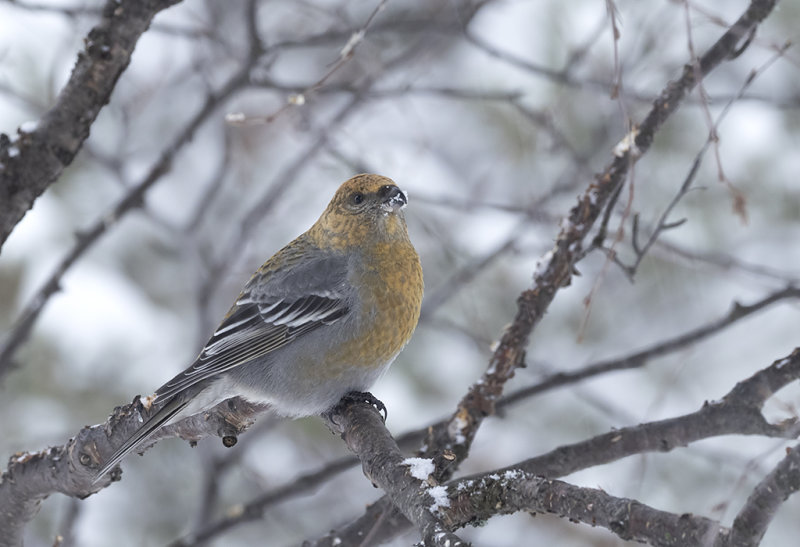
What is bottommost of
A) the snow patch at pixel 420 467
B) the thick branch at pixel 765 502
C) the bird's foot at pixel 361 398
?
the thick branch at pixel 765 502

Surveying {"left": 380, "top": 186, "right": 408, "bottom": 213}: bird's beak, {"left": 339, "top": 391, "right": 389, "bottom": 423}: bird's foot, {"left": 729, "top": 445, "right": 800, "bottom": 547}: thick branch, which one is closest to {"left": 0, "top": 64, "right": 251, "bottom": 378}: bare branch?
{"left": 380, "top": 186, "right": 408, "bottom": 213}: bird's beak

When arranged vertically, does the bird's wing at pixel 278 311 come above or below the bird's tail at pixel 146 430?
above

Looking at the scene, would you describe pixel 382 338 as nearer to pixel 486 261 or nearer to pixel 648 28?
pixel 486 261

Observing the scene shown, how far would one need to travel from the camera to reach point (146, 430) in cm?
279

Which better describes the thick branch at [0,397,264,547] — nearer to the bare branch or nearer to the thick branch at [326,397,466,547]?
the thick branch at [326,397,466,547]

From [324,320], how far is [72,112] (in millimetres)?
1286

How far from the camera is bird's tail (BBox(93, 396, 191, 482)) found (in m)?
2.71

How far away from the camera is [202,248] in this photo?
691 centimetres

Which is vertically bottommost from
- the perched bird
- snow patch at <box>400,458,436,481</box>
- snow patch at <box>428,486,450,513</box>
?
snow patch at <box>428,486,450,513</box>

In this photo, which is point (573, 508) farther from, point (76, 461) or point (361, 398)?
point (76, 461)

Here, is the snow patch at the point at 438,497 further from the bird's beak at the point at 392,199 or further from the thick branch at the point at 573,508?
the bird's beak at the point at 392,199

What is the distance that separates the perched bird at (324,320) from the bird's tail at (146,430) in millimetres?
24

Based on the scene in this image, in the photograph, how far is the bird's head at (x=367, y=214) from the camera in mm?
3799

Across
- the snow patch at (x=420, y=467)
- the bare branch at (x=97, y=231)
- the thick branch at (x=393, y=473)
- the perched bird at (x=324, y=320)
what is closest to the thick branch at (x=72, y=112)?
the perched bird at (x=324, y=320)
